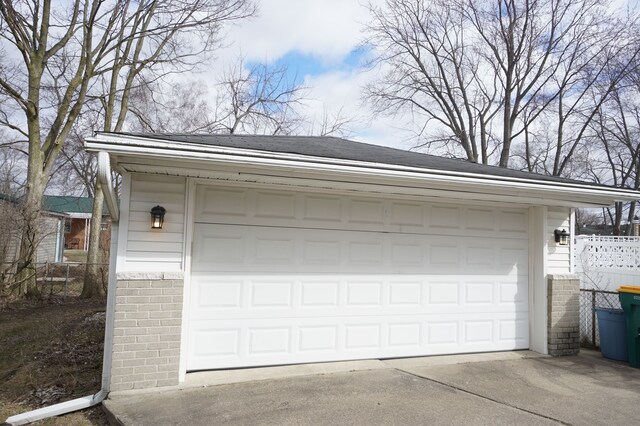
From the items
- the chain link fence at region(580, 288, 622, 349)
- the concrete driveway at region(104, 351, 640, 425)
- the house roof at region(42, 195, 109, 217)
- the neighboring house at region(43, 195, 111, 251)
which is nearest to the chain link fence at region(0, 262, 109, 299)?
the concrete driveway at region(104, 351, 640, 425)

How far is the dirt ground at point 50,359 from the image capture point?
462cm

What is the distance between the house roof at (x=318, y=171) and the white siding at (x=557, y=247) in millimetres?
322

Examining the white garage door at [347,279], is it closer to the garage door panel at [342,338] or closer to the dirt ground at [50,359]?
the garage door panel at [342,338]

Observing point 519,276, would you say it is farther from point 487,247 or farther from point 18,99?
point 18,99

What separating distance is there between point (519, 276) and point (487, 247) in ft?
2.35

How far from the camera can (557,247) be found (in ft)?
21.2

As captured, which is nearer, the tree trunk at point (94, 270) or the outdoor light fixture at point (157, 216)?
the outdoor light fixture at point (157, 216)

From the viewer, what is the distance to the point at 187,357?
4.88 metres

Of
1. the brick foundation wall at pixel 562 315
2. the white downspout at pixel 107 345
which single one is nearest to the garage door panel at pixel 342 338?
the brick foundation wall at pixel 562 315

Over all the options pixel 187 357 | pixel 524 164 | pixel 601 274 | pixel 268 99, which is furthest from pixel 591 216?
pixel 187 357

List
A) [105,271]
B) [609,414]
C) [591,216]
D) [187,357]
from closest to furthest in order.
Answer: [609,414], [187,357], [105,271], [591,216]

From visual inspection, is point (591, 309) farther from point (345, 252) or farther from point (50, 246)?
point (50, 246)

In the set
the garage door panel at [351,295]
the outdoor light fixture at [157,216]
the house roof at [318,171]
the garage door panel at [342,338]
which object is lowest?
the garage door panel at [342,338]

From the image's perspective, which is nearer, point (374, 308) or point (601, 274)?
point (374, 308)
